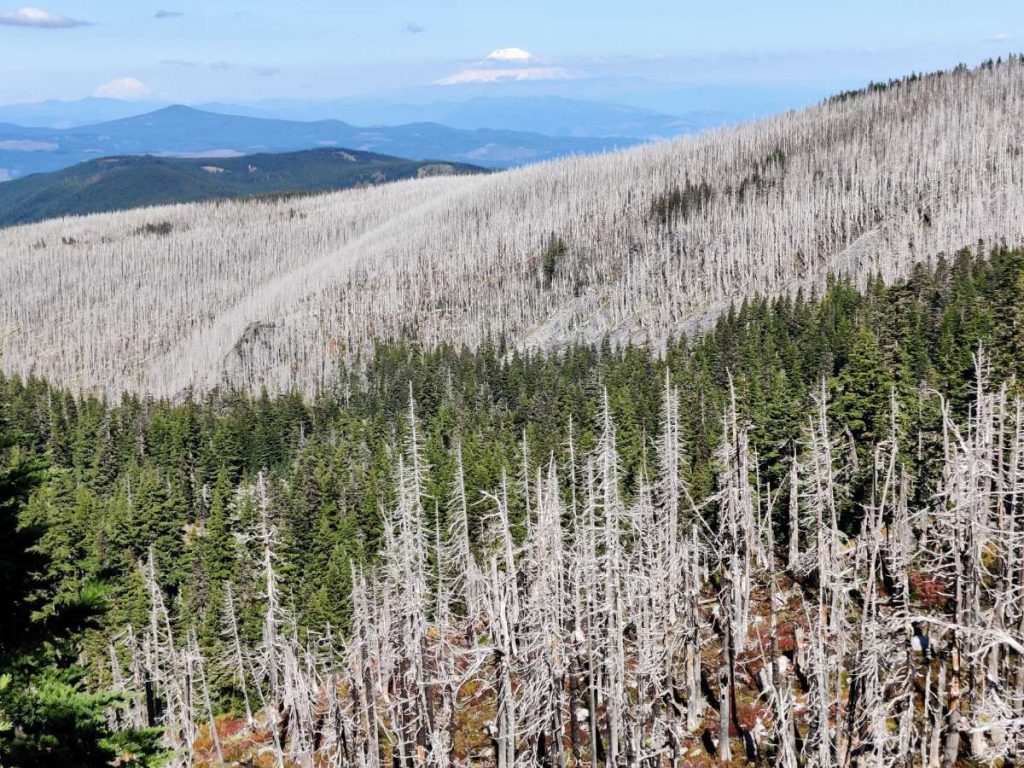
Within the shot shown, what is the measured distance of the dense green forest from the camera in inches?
442

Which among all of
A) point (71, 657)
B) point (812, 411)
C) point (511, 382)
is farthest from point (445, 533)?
point (511, 382)

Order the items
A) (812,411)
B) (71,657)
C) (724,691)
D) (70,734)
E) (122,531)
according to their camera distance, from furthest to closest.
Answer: (122,531) < (812,411) < (724,691) < (71,657) < (70,734)

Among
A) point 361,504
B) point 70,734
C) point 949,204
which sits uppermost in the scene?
point 949,204

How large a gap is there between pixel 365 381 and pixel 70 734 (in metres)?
141

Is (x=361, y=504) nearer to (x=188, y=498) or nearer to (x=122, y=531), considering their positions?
(x=122, y=531)

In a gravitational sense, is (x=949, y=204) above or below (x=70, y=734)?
above

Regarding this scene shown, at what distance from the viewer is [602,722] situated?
34.4 m

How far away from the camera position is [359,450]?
92.7m

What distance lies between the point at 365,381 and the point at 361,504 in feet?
268

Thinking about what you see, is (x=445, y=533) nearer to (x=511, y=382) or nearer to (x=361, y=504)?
(x=361, y=504)

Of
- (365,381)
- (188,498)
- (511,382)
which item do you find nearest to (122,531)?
(188,498)

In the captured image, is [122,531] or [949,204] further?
[949,204]

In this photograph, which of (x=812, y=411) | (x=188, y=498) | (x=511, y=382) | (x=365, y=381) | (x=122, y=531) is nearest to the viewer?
(x=812, y=411)

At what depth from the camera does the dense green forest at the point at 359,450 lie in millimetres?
11227
